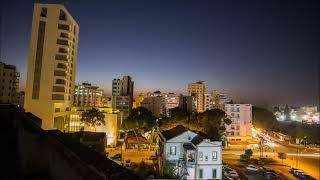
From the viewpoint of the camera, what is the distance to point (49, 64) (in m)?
39.0

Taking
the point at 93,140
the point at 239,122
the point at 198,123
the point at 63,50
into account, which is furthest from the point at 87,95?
the point at 93,140

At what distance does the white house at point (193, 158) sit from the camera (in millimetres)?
25516

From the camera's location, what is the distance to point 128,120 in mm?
46406

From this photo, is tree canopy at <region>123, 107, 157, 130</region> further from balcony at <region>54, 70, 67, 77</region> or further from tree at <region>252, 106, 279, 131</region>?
tree at <region>252, 106, 279, 131</region>

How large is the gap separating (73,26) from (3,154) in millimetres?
42480

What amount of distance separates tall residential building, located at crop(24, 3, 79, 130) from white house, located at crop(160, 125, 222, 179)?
19.9 meters

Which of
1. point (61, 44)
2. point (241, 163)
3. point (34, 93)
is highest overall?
point (61, 44)

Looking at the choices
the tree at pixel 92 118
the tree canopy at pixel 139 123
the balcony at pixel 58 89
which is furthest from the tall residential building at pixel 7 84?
the tree canopy at pixel 139 123

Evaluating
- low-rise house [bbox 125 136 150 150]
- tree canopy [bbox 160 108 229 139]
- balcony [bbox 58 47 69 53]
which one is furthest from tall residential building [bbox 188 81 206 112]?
balcony [bbox 58 47 69 53]

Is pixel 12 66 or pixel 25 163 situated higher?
pixel 12 66

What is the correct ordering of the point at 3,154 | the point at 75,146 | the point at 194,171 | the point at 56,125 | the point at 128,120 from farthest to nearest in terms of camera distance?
the point at 128,120, the point at 56,125, the point at 194,171, the point at 75,146, the point at 3,154

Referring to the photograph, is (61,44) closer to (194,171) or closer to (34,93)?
(34,93)

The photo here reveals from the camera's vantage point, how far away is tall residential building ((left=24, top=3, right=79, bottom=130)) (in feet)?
124

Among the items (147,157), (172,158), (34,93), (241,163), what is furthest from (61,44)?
(241,163)
